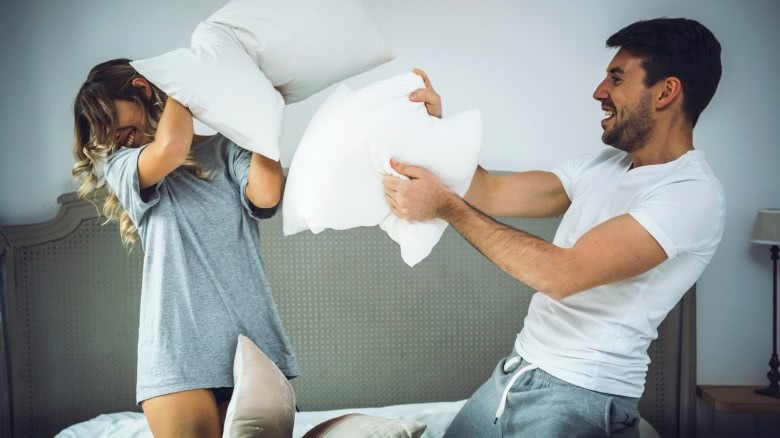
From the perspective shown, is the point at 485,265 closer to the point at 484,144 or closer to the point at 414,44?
the point at 484,144

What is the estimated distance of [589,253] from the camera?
1.36 meters

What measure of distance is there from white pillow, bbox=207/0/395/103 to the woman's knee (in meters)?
0.62

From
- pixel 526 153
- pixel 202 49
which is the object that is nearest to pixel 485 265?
pixel 526 153

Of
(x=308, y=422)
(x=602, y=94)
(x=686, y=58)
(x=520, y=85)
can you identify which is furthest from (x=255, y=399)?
(x=520, y=85)

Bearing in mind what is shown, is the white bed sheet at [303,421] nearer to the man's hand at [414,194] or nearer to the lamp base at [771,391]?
the man's hand at [414,194]

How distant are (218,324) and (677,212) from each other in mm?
926

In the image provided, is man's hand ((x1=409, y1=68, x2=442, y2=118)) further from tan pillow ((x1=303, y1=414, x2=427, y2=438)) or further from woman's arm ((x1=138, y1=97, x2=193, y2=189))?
tan pillow ((x1=303, y1=414, x2=427, y2=438))

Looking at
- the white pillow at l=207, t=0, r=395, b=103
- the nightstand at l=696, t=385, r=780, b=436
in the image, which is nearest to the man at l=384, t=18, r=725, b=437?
the white pillow at l=207, t=0, r=395, b=103

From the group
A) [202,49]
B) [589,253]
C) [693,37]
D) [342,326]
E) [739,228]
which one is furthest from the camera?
[739,228]

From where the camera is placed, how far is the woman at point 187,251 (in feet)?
4.07

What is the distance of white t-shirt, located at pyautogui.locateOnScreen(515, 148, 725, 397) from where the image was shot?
1.38m

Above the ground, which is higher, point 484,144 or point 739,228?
point 484,144

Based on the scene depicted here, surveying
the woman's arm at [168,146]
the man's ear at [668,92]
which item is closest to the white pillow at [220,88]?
the woman's arm at [168,146]

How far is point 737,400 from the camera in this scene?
2.35 metres
